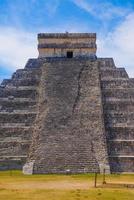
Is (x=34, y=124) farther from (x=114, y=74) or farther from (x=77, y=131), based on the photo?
(x=114, y=74)

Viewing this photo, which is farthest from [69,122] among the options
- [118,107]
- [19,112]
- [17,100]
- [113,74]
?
[113,74]

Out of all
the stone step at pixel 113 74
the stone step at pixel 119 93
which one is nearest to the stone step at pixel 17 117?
the stone step at pixel 119 93

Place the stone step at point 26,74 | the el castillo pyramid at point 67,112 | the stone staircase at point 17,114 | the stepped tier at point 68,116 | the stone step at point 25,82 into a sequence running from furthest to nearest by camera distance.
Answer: the stone step at point 26,74
the stone step at point 25,82
the stone staircase at point 17,114
the stepped tier at point 68,116
the el castillo pyramid at point 67,112

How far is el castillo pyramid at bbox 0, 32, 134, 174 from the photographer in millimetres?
26766

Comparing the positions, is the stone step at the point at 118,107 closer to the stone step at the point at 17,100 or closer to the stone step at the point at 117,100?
the stone step at the point at 117,100

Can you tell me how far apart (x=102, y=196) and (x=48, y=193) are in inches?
69.4

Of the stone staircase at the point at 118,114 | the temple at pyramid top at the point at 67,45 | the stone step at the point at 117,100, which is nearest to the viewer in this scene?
the stone staircase at the point at 118,114

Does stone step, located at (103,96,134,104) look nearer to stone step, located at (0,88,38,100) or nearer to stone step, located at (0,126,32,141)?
stone step, located at (0,88,38,100)

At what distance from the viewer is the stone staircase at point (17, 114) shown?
2820 cm

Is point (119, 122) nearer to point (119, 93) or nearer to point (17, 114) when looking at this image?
point (119, 93)

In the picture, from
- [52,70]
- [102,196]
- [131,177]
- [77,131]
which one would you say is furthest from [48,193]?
[52,70]

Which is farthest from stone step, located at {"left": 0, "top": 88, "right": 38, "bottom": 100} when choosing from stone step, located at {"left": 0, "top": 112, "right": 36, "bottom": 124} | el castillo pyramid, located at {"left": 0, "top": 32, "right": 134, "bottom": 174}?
stone step, located at {"left": 0, "top": 112, "right": 36, "bottom": 124}

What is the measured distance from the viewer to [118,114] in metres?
31.2

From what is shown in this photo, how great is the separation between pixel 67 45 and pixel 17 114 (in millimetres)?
9525
